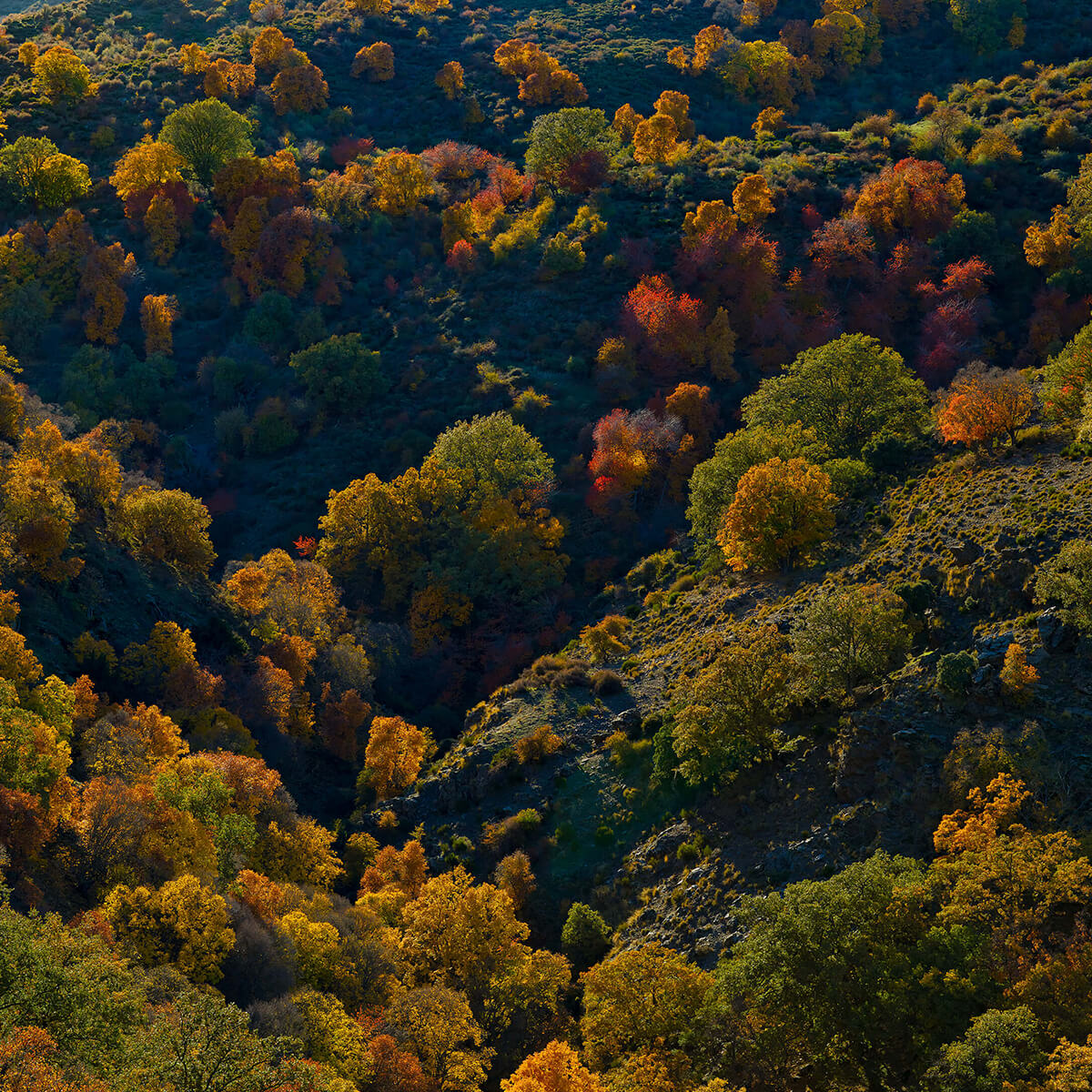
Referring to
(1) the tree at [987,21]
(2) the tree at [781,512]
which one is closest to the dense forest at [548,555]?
(2) the tree at [781,512]

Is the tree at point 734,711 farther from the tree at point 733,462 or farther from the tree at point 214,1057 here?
the tree at point 214,1057

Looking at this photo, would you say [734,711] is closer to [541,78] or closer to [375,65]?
[541,78]

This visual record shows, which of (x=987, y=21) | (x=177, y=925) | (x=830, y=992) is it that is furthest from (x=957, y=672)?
(x=987, y=21)

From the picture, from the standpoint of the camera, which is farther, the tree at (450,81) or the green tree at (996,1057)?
the tree at (450,81)

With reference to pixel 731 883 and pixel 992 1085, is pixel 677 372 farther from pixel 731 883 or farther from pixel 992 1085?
pixel 992 1085

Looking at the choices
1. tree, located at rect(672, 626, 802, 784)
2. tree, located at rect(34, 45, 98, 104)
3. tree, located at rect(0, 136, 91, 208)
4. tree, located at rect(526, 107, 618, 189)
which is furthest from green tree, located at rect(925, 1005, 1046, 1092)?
tree, located at rect(34, 45, 98, 104)
